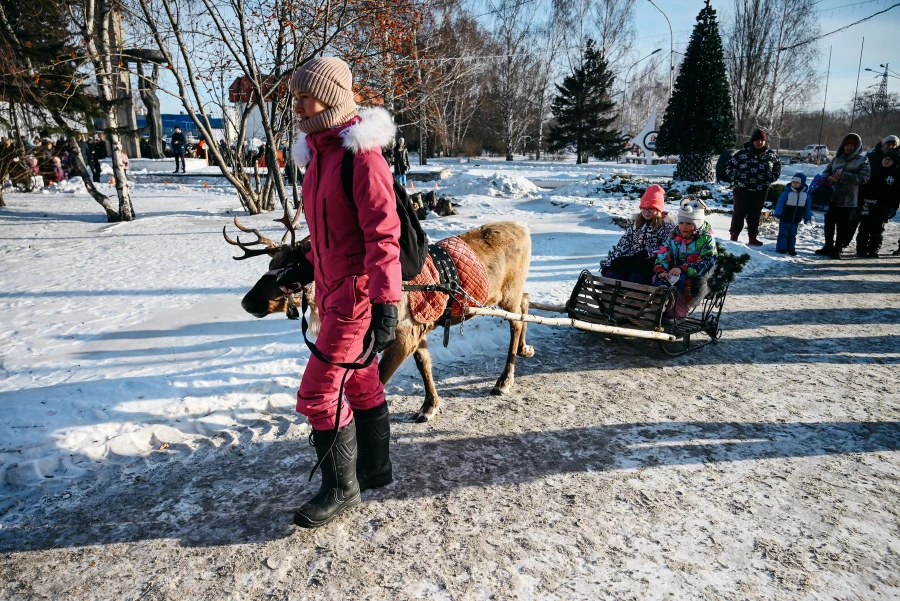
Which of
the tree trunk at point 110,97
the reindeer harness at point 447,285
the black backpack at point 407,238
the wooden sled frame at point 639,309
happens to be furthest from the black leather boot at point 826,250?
the tree trunk at point 110,97

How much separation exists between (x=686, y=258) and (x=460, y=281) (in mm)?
2671

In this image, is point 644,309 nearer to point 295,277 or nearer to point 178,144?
point 295,277

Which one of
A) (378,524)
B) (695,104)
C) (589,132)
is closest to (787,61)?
(589,132)

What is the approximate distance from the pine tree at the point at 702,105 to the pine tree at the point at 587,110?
689 inches

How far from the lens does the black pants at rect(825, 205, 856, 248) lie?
1029cm

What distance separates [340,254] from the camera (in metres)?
2.71

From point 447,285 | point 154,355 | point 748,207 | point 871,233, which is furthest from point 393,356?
point 871,233

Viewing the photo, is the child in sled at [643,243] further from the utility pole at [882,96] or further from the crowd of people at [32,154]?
the utility pole at [882,96]

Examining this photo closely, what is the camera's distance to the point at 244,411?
13.8ft

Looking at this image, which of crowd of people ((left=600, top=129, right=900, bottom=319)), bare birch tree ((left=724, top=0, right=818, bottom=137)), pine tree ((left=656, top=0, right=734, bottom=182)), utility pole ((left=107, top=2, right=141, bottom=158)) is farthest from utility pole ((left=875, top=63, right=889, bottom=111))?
utility pole ((left=107, top=2, right=141, bottom=158))

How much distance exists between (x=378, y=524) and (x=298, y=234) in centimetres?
804

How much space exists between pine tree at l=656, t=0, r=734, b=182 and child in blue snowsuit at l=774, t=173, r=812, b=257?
9700 millimetres

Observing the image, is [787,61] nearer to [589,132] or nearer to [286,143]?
[589,132]

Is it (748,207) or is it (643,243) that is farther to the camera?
(748,207)
